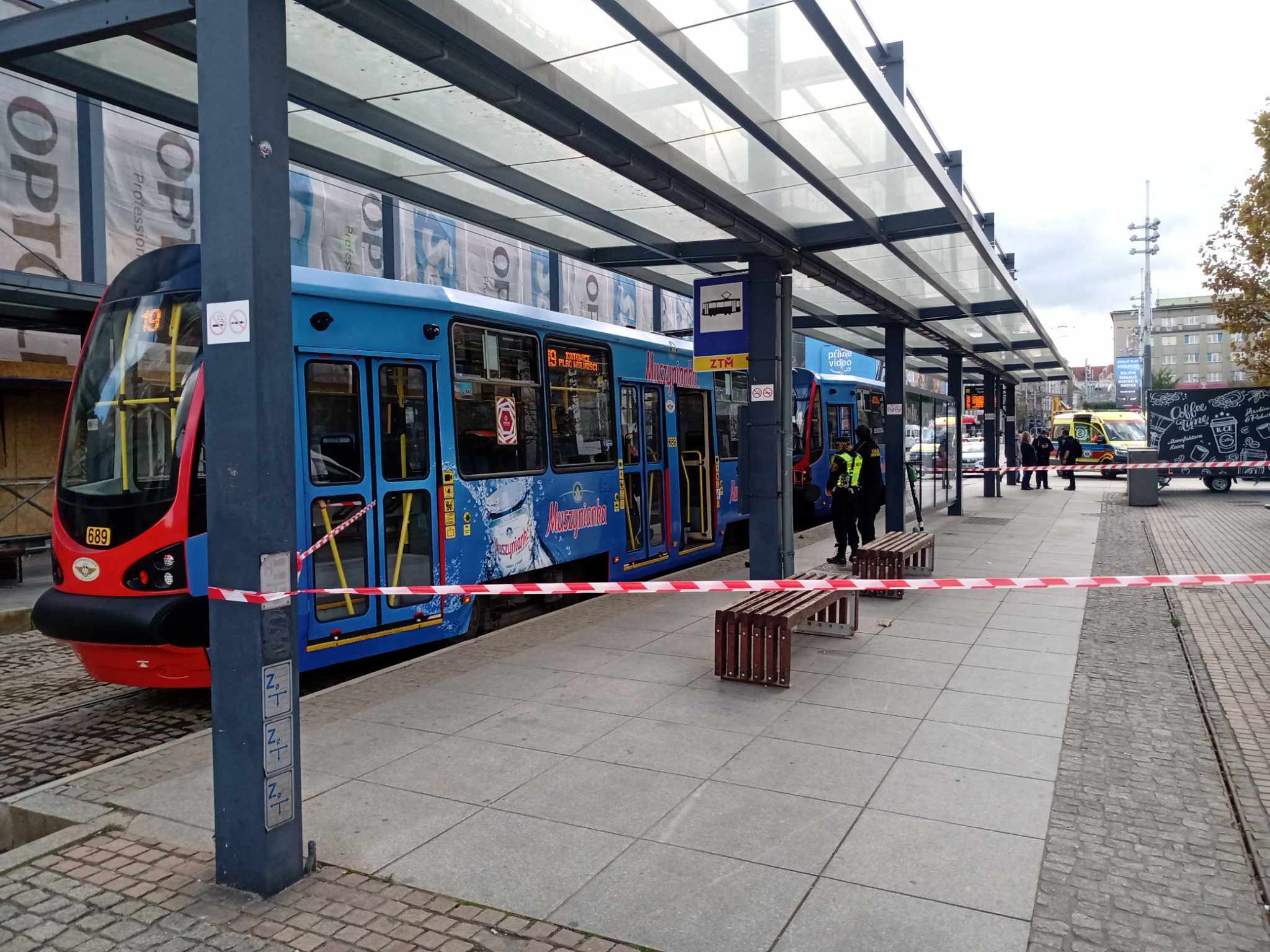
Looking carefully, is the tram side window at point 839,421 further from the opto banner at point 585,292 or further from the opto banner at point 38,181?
the opto banner at point 38,181

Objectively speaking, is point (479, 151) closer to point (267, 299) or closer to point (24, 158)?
point (267, 299)

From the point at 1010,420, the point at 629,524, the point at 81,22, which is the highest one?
the point at 81,22

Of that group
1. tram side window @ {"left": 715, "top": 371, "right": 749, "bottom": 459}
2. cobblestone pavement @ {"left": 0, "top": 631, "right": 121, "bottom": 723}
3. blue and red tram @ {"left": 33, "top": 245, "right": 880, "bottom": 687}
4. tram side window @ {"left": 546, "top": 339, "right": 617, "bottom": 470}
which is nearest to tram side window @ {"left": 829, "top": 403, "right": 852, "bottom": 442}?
tram side window @ {"left": 715, "top": 371, "right": 749, "bottom": 459}

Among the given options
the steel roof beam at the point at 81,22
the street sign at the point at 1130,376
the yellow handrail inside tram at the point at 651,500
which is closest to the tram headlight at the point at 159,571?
the steel roof beam at the point at 81,22

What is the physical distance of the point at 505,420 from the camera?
8.68 metres

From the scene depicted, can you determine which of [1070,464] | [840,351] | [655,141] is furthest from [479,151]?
[840,351]

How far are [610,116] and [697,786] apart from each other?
4.20 m

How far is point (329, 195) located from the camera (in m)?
15.9

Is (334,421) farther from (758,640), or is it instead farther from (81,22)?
(758,640)

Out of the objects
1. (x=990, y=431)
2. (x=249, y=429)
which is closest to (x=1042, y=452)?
(x=990, y=431)

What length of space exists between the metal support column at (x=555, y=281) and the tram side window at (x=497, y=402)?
12262 mm

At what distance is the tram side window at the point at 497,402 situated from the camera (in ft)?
26.7

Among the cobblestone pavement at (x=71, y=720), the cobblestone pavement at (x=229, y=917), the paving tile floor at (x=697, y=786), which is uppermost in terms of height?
the paving tile floor at (x=697, y=786)

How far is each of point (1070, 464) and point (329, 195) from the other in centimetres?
2193
